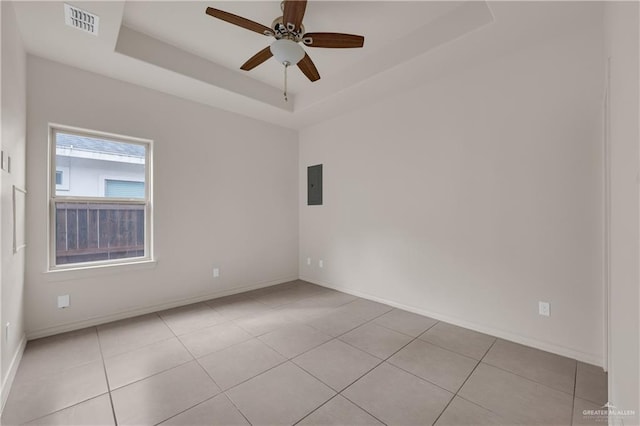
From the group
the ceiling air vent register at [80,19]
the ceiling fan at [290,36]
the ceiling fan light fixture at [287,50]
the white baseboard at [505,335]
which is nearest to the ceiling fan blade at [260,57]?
the ceiling fan at [290,36]

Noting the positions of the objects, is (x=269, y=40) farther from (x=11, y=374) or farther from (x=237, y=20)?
(x=11, y=374)

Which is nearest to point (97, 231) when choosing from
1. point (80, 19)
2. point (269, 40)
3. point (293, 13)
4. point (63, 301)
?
point (63, 301)

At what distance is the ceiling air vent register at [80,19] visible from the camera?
6.72ft

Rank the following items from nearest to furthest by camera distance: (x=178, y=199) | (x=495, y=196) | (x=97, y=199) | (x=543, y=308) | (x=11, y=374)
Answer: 1. (x=11, y=374)
2. (x=543, y=308)
3. (x=495, y=196)
4. (x=97, y=199)
5. (x=178, y=199)

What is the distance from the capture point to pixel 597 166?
2125 millimetres

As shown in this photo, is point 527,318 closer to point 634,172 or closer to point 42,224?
point 634,172

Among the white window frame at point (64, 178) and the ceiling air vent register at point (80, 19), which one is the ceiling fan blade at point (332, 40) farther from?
the white window frame at point (64, 178)

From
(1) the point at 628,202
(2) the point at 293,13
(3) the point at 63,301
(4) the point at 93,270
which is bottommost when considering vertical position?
(3) the point at 63,301

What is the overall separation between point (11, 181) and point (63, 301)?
1.37 metres

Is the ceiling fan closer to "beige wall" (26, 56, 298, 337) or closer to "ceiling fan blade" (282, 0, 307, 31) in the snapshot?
"ceiling fan blade" (282, 0, 307, 31)

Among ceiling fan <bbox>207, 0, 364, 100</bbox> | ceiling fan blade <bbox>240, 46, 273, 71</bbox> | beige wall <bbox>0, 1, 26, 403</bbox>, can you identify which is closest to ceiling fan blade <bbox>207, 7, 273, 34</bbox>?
ceiling fan <bbox>207, 0, 364, 100</bbox>

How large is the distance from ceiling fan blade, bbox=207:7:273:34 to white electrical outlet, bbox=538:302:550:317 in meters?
3.33

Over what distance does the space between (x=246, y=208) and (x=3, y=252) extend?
8.69ft

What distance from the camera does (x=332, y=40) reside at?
7.21 feet
